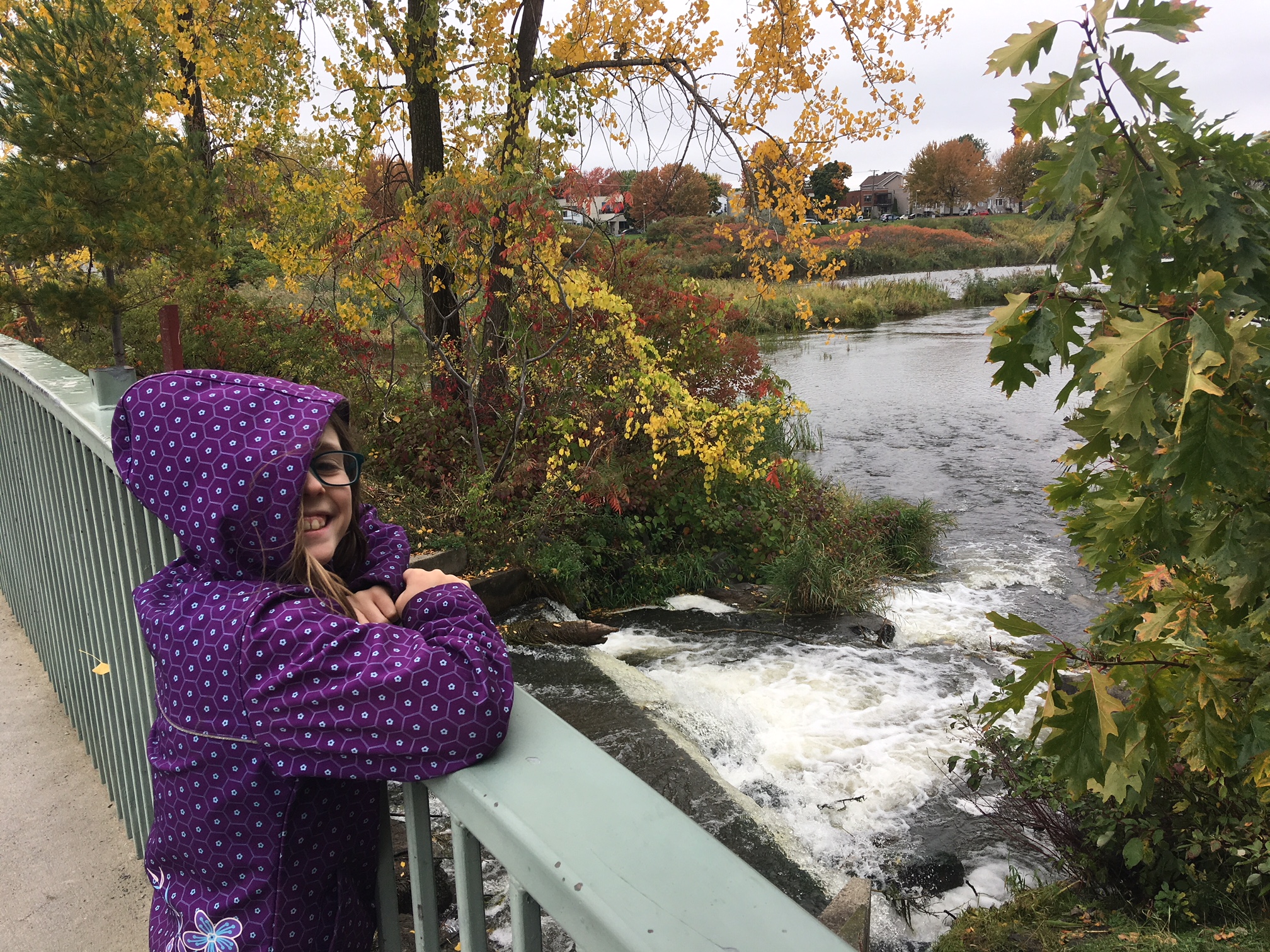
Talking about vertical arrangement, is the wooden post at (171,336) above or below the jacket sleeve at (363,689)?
above

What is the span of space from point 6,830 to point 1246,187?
320cm

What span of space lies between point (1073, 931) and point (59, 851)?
331 cm

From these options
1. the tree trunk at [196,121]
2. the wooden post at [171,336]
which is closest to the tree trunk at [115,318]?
the tree trunk at [196,121]

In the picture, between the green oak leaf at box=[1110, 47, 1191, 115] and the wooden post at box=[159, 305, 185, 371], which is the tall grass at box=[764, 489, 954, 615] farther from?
the green oak leaf at box=[1110, 47, 1191, 115]

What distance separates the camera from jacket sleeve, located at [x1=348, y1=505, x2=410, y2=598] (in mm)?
1601

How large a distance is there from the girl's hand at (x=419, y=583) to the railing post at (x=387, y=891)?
287 millimetres

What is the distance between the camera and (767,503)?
8594mm

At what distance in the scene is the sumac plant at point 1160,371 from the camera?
132cm

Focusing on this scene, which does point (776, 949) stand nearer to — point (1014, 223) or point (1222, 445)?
point (1222, 445)

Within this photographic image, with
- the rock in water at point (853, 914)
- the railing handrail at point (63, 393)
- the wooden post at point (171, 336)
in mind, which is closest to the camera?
the railing handrail at point (63, 393)

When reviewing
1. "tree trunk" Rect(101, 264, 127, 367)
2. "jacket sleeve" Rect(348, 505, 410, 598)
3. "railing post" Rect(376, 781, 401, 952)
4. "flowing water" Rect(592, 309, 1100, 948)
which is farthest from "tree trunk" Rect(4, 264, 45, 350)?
"railing post" Rect(376, 781, 401, 952)

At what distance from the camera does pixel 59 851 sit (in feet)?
7.72

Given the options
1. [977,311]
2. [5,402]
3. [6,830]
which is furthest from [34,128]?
[977,311]

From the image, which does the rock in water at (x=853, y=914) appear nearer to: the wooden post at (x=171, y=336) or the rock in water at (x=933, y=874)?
the rock in water at (x=933, y=874)
